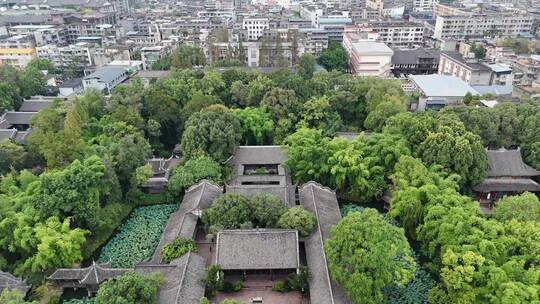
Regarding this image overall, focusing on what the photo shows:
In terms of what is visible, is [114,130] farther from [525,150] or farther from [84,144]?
[525,150]

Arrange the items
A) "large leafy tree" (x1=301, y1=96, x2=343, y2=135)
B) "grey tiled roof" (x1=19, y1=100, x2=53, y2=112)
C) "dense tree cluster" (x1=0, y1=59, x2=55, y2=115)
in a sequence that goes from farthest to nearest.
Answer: "grey tiled roof" (x1=19, y1=100, x2=53, y2=112), "dense tree cluster" (x1=0, y1=59, x2=55, y2=115), "large leafy tree" (x1=301, y1=96, x2=343, y2=135)

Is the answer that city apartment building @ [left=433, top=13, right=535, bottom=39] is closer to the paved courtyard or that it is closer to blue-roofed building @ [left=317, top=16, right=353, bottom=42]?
blue-roofed building @ [left=317, top=16, right=353, bottom=42]

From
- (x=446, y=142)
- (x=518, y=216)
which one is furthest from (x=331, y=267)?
(x=446, y=142)

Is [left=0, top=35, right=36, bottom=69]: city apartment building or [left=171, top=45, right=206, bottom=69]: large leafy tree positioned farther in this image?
[left=0, top=35, right=36, bottom=69]: city apartment building

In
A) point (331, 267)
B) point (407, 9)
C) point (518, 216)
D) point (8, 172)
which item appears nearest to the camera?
point (331, 267)

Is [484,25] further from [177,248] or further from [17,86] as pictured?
[17,86]

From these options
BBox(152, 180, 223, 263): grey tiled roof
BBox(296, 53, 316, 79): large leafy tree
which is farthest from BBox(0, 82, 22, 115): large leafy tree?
BBox(296, 53, 316, 79): large leafy tree

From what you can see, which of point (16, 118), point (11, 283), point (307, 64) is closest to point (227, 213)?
point (11, 283)
